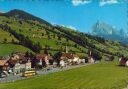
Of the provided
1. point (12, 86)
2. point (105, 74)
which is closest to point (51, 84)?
point (12, 86)

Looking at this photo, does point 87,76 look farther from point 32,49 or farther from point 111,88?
point 32,49

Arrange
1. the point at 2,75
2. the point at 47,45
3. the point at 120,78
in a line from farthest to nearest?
the point at 47,45 < the point at 2,75 < the point at 120,78

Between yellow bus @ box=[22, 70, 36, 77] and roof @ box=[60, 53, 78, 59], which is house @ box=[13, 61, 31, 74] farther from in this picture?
roof @ box=[60, 53, 78, 59]

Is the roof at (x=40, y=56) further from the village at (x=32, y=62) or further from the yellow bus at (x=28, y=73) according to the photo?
the yellow bus at (x=28, y=73)

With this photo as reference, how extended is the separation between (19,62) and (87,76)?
21.9ft

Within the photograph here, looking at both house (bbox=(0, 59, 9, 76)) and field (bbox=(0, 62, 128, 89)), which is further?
house (bbox=(0, 59, 9, 76))

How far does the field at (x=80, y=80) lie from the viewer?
32.3 m

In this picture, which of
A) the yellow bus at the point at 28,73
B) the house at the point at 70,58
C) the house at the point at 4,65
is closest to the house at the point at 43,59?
the yellow bus at the point at 28,73

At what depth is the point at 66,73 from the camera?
119 feet

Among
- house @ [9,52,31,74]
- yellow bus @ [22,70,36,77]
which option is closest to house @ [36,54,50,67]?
house @ [9,52,31,74]

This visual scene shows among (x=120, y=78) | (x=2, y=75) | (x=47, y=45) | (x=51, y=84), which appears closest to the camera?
(x=51, y=84)

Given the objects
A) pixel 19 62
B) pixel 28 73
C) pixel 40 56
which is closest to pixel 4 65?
pixel 19 62

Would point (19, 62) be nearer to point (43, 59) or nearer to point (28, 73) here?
point (28, 73)

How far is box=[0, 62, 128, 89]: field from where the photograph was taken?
32.3 metres
